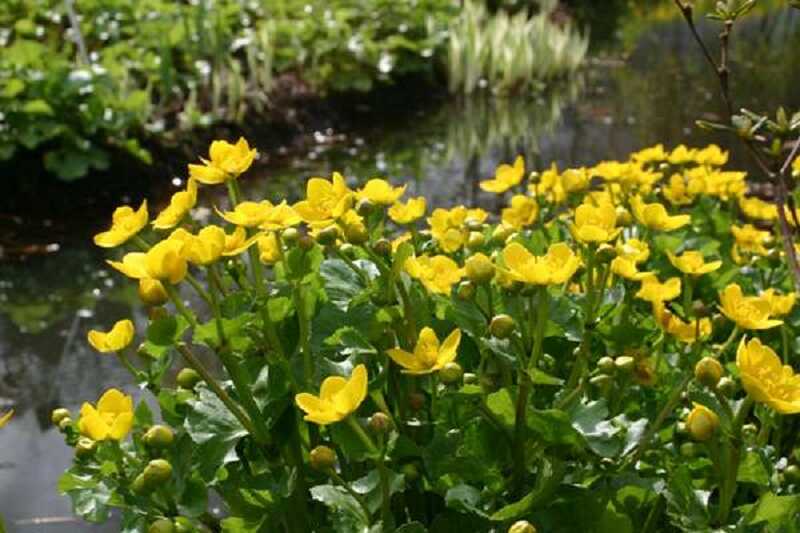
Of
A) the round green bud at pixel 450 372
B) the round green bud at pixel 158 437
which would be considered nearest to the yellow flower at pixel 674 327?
the round green bud at pixel 450 372

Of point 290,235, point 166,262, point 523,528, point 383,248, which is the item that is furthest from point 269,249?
point 523,528

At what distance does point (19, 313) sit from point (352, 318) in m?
2.26

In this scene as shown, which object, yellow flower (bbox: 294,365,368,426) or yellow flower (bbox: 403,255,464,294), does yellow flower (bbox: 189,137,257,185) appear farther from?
yellow flower (bbox: 294,365,368,426)

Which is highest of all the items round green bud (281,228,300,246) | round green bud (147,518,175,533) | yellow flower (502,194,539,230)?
round green bud (281,228,300,246)

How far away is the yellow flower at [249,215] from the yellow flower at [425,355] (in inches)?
8.3

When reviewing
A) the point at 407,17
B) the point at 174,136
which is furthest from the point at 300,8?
the point at 174,136

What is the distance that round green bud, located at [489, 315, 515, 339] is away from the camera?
1071 mm

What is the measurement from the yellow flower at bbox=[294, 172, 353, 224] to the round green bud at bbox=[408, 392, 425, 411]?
0.22 m

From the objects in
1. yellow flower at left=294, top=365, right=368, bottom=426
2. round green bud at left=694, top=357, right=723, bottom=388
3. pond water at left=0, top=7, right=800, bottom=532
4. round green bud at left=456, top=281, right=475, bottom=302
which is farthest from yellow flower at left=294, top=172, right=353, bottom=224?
pond water at left=0, top=7, right=800, bottom=532

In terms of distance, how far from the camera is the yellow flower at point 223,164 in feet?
4.13

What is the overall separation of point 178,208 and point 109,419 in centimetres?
26

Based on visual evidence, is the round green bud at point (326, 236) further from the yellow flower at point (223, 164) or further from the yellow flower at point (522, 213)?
the yellow flower at point (522, 213)

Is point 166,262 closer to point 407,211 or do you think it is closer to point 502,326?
point 502,326

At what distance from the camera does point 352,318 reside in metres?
1.26
